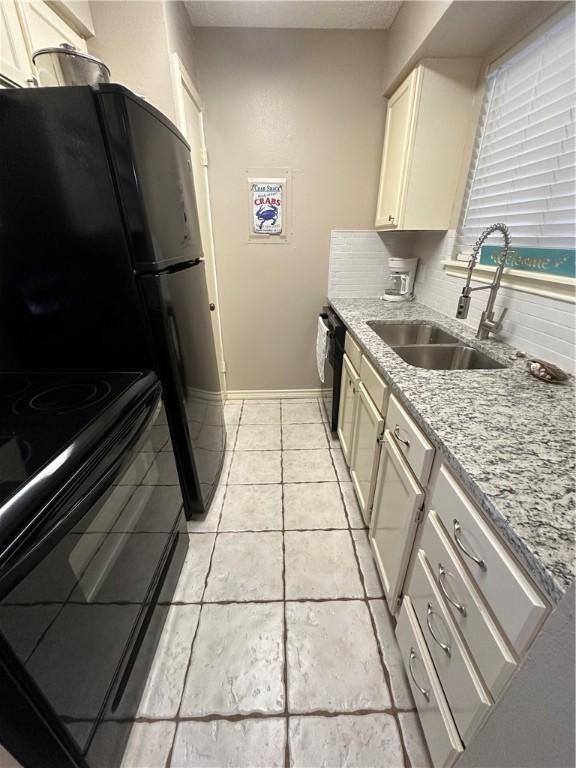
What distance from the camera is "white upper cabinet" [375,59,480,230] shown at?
1.71 m

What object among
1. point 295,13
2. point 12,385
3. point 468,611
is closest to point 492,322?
point 468,611

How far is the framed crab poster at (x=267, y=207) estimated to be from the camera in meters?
2.35

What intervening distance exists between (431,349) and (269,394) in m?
1.70

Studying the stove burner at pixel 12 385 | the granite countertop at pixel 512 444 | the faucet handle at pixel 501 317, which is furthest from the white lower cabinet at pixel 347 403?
the stove burner at pixel 12 385

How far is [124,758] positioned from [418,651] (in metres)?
0.93

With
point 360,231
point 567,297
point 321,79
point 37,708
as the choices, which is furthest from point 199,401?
point 321,79

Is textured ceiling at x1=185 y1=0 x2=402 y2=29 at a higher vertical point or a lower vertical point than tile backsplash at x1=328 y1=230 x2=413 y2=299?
higher

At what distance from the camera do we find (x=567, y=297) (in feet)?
3.86

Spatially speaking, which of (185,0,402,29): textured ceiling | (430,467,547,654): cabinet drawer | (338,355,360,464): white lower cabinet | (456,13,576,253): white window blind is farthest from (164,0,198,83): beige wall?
(430,467,547,654): cabinet drawer

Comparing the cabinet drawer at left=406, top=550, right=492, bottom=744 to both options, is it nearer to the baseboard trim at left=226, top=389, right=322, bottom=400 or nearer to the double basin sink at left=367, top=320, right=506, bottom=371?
the double basin sink at left=367, top=320, right=506, bottom=371

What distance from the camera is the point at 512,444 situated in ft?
2.55

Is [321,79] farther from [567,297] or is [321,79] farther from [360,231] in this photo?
[567,297]

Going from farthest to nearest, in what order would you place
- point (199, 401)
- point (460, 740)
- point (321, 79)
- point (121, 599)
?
point (321, 79) → point (199, 401) → point (121, 599) → point (460, 740)

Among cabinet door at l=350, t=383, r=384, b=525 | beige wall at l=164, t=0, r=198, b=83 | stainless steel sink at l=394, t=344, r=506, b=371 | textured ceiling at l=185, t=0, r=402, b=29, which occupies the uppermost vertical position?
textured ceiling at l=185, t=0, r=402, b=29
